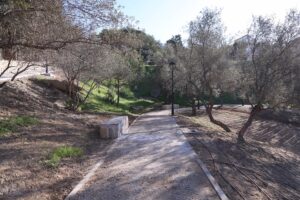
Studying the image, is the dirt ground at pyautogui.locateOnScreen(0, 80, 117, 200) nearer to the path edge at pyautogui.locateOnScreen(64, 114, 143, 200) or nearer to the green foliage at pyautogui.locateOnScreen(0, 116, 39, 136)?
the path edge at pyautogui.locateOnScreen(64, 114, 143, 200)

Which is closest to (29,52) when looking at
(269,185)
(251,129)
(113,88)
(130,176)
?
(130,176)

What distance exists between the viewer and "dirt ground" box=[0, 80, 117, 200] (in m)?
6.81

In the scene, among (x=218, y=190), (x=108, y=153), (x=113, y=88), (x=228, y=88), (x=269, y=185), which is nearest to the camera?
(x=218, y=190)

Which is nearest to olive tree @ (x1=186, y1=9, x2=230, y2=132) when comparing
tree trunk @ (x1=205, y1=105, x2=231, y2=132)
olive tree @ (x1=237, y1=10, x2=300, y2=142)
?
tree trunk @ (x1=205, y1=105, x2=231, y2=132)

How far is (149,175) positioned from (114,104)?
96.4 ft

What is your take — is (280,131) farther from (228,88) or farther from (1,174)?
(1,174)

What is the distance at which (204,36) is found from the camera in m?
19.2

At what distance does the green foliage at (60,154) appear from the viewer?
833cm

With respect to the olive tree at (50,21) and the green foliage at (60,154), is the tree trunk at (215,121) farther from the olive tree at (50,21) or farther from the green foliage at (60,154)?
the olive tree at (50,21)

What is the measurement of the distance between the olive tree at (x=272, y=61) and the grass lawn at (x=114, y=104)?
14.0 metres

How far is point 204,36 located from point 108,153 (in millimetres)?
10952

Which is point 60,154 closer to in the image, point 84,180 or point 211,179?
point 84,180

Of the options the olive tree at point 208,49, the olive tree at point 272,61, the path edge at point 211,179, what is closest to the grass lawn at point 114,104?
the olive tree at point 208,49

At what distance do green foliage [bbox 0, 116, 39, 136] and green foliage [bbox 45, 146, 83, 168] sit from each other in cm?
188
